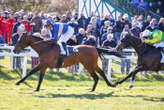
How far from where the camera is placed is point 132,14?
2195 cm

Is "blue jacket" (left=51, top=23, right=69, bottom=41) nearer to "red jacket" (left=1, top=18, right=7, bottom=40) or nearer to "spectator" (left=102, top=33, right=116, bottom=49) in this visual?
"spectator" (left=102, top=33, right=116, bottom=49)

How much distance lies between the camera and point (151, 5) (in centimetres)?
2184

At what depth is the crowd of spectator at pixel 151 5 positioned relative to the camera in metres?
21.9

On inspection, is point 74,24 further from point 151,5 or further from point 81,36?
point 151,5

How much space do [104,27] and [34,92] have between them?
688cm

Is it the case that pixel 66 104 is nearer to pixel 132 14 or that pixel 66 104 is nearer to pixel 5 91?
pixel 5 91

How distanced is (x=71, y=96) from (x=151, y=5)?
40.1ft

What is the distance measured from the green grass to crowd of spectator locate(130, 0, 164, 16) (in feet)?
24.5

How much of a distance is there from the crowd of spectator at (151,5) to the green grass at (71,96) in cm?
746

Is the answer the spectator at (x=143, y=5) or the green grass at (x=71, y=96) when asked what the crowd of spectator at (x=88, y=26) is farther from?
the spectator at (x=143, y=5)

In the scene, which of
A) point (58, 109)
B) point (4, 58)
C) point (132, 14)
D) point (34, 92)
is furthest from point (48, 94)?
point (132, 14)

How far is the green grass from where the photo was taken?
908 cm

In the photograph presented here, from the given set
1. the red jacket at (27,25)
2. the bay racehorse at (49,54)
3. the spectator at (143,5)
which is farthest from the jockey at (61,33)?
the spectator at (143,5)

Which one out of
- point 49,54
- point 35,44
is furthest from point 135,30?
point 35,44
